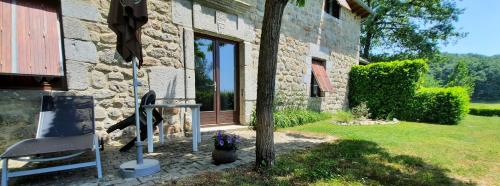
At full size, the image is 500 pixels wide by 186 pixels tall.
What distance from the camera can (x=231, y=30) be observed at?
229 inches

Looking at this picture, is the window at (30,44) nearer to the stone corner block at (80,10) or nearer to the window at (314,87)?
the stone corner block at (80,10)

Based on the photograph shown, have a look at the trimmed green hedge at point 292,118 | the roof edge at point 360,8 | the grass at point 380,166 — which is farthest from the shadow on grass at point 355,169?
the roof edge at point 360,8

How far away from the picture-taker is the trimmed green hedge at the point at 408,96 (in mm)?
8484

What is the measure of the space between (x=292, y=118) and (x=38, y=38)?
17.7 feet

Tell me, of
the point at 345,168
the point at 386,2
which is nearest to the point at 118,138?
the point at 345,168

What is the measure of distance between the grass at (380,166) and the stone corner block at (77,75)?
2429 mm

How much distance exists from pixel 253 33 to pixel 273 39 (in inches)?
141

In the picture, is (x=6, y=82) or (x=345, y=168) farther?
(x=6, y=82)

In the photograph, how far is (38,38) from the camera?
3564 mm

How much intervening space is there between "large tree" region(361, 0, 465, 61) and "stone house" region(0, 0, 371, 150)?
474 inches

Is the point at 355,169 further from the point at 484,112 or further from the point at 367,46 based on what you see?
the point at 367,46

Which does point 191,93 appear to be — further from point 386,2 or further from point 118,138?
point 386,2

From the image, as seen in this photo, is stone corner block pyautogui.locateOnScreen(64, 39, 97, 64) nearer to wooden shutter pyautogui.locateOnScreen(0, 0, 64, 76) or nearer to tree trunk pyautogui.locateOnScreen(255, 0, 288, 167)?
wooden shutter pyautogui.locateOnScreen(0, 0, 64, 76)

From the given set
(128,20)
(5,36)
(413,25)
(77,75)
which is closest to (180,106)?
(128,20)
